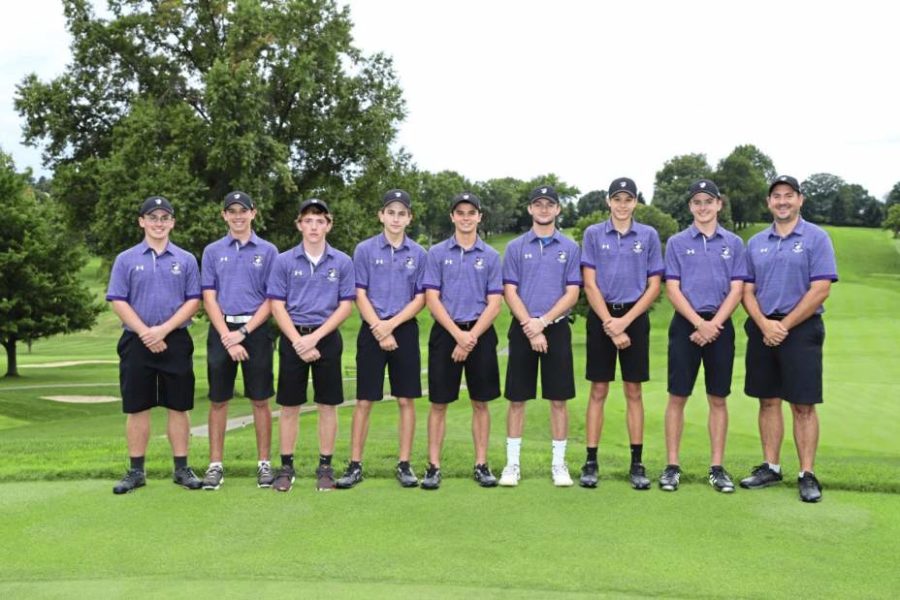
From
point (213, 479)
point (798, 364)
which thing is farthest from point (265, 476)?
point (798, 364)

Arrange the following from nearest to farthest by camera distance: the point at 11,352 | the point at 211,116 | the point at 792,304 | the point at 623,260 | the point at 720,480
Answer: the point at 720,480 < the point at 792,304 < the point at 623,260 < the point at 211,116 < the point at 11,352

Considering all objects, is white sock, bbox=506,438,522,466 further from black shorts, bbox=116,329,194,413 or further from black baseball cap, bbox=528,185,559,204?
black shorts, bbox=116,329,194,413

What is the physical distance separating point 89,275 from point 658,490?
8123 cm

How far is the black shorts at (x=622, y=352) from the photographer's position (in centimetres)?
643

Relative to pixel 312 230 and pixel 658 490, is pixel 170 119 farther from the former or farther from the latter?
pixel 658 490

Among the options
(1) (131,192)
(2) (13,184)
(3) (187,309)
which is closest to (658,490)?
(3) (187,309)

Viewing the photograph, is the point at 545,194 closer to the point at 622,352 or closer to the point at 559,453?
the point at 622,352

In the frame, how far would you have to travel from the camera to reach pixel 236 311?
656cm

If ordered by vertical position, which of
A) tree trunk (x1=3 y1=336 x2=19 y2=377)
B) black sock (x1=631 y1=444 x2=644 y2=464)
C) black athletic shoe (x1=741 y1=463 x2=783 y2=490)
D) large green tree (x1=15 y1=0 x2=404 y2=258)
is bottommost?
tree trunk (x1=3 y1=336 x2=19 y2=377)

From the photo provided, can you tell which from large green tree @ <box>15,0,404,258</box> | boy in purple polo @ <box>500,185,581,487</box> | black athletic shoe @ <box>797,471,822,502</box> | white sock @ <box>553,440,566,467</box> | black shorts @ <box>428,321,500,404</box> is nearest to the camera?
black athletic shoe @ <box>797,471,822,502</box>

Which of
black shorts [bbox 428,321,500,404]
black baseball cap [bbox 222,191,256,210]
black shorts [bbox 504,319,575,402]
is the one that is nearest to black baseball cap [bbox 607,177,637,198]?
black shorts [bbox 504,319,575,402]

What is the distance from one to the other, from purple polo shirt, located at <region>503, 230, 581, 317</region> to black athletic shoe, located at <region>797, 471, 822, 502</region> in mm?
2352

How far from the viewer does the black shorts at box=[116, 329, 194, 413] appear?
6.48 metres

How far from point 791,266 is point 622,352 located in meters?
1.53
